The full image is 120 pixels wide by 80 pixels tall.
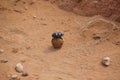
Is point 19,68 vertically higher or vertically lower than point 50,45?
lower

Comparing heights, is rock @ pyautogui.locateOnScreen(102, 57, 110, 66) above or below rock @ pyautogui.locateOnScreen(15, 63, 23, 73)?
above

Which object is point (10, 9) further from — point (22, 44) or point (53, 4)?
point (22, 44)

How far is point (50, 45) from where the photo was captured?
3.99 m

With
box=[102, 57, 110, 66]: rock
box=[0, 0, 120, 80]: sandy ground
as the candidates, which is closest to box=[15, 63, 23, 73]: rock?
box=[0, 0, 120, 80]: sandy ground

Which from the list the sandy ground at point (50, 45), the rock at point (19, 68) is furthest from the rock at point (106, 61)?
the rock at point (19, 68)

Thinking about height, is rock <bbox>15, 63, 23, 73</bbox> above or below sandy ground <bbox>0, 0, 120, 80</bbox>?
below

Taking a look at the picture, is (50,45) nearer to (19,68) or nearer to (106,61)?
(19,68)

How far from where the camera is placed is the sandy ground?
336cm

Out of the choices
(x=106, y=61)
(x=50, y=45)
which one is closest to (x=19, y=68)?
(x=50, y=45)

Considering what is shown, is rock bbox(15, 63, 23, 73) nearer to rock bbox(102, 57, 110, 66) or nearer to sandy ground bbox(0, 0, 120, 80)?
sandy ground bbox(0, 0, 120, 80)

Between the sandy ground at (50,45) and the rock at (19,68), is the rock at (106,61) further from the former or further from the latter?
the rock at (19,68)

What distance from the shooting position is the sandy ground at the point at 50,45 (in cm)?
336

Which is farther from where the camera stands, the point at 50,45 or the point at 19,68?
the point at 50,45

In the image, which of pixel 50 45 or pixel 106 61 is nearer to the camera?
pixel 106 61
